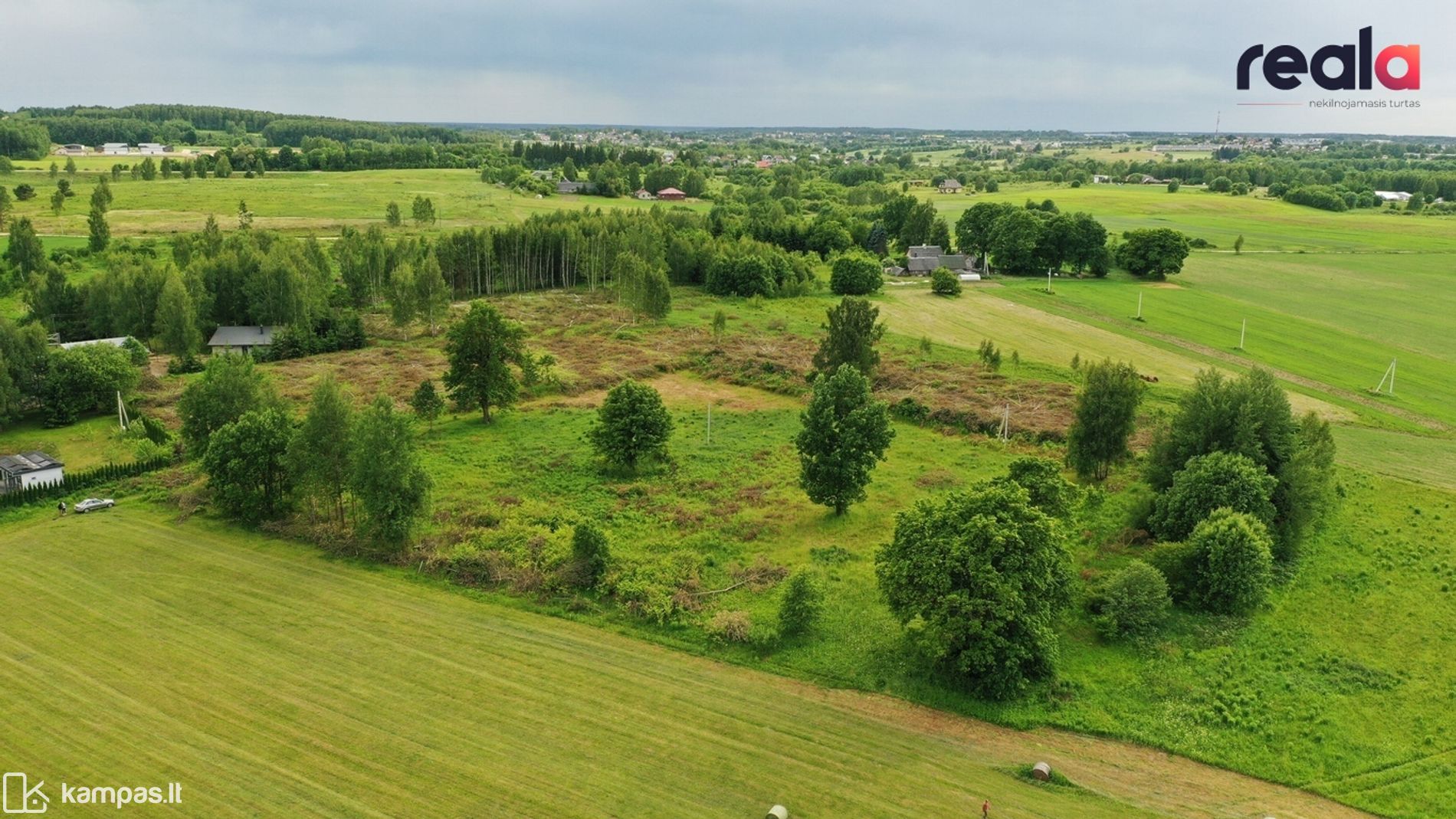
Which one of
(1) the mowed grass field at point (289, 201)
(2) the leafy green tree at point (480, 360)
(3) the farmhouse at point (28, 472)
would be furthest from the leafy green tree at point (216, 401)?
(1) the mowed grass field at point (289, 201)

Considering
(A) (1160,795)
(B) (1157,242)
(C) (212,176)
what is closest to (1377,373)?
(B) (1157,242)

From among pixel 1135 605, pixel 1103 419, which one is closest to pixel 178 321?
pixel 1103 419

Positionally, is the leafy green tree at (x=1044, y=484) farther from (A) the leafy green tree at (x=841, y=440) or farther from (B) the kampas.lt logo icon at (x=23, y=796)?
(B) the kampas.lt logo icon at (x=23, y=796)

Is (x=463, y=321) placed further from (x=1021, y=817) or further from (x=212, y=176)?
(x=212, y=176)

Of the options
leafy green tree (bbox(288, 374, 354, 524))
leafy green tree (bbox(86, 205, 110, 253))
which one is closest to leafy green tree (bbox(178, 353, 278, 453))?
leafy green tree (bbox(288, 374, 354, 524))

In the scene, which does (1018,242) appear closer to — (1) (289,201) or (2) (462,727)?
(2) (462,727)

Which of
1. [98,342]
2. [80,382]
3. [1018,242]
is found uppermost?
[1018,242]
